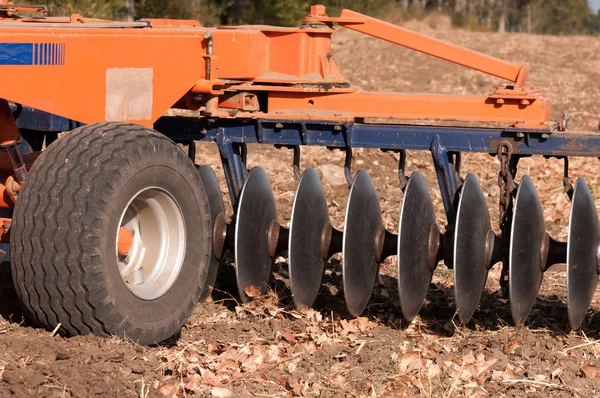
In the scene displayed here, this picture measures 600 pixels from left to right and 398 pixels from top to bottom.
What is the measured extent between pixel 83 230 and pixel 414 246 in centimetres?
184

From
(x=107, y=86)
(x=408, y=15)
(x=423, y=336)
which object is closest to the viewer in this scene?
(x=107, y=86)

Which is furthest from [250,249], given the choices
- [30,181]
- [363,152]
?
[363,152]

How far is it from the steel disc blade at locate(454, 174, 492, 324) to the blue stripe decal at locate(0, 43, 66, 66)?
2121 mm

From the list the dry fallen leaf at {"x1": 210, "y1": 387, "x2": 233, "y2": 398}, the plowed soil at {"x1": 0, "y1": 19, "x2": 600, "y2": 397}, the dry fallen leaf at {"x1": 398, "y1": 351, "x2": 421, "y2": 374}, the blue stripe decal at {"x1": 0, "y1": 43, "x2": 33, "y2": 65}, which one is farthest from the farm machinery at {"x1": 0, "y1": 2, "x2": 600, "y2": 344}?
the dry fallen leaf at {"x1": 210, "y1": 387, "x2": 233, "y2": 398}

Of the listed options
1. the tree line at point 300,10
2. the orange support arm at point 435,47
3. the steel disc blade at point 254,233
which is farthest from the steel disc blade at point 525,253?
the tree line at point 300,10

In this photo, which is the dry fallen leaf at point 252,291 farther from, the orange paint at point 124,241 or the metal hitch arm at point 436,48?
the metal hitch arm at point 436,48

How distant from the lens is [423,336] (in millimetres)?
5156

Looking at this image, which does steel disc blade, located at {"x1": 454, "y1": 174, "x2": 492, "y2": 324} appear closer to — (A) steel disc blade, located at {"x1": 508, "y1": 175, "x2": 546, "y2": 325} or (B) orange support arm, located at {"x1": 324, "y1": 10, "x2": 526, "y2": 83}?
(A) steel disc blade, located at {"x1": 508, "y1": 175, "x2": 546, "y2": 325}

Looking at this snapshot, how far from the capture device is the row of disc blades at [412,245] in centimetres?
500

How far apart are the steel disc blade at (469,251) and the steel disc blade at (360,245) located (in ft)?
1.68

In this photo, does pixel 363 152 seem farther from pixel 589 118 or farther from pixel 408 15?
pixel 408 15

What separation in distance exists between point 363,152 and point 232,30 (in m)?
4.86

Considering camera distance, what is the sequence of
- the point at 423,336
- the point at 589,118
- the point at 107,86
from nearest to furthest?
the point at 107,86, the point at 423,336, the point at 589,118

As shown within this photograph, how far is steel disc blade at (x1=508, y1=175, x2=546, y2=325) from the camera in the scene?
5016mm
